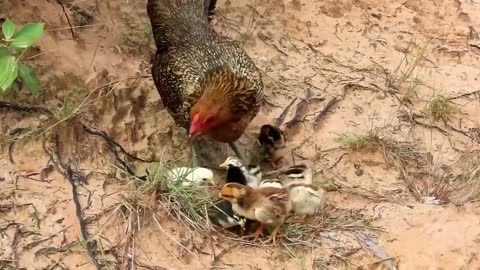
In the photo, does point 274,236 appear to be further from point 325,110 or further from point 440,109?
point 440,109

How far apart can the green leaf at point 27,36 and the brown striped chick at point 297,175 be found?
1483 millimetres

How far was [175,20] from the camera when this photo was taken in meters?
4.80

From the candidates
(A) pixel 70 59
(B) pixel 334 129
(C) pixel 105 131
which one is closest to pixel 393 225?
(B) pixel 334 129

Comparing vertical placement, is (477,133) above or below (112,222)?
above

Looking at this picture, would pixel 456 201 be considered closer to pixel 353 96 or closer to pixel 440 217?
pixel 440 217

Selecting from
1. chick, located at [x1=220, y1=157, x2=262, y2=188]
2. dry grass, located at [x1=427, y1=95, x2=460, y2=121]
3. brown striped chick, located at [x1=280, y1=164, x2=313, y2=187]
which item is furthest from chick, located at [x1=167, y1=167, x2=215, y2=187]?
dry grass, located at [x1=427, y1=95, x2=460, y2=121]

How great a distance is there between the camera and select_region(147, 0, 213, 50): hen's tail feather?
4781 millimetres

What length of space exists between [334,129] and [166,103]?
102 cm

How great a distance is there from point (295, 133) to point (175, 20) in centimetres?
94

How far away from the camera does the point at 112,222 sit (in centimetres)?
405

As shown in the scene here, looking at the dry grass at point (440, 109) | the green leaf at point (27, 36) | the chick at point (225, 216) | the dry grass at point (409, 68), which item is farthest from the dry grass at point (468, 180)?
the green leaf at point (27, 36)

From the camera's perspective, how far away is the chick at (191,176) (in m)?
4.27

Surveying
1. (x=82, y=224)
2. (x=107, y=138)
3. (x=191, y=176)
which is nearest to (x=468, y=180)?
(x=191, y=176)

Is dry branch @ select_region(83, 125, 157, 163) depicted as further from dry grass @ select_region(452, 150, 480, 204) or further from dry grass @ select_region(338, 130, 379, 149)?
dry grass @ select_region(452, 150, 480, 204)
